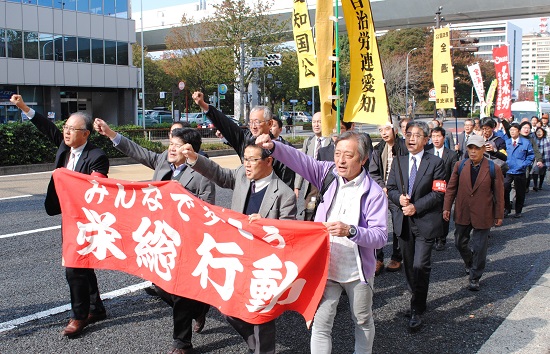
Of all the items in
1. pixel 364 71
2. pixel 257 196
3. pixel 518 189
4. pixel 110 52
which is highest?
pixel 110 52

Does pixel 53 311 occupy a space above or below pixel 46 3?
below

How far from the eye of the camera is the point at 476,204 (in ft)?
19.2

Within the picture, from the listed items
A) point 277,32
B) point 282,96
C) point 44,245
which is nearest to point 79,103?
point 277,32

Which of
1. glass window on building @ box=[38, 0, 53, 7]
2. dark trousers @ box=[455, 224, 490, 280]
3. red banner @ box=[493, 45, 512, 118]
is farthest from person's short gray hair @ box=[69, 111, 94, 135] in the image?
glass window on building @ box=[38, 0, 53, 7]

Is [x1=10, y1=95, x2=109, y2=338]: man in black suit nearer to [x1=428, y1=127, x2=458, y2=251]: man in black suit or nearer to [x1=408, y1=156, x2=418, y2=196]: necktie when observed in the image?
[x1=408, y1=156, x2=418, y2=196]: necktie

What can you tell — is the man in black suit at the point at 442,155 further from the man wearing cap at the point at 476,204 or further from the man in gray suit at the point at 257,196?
the man in gray suit at the point at 257,196

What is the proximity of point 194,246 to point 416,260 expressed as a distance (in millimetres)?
2092

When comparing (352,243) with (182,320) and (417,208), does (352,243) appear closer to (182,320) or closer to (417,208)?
(182,320)

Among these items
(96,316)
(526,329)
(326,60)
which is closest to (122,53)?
(326,60)

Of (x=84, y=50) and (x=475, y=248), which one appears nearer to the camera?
(x=475, y=248)

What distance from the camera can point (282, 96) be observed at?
52125 millimetres

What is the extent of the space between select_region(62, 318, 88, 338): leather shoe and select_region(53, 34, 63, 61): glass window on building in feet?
109

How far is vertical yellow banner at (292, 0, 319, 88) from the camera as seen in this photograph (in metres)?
8.20

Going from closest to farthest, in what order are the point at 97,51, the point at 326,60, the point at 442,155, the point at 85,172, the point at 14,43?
the point at 85,172
the point at 326,60
the point at 442,155
the point at 14,43
the point at 97,51
